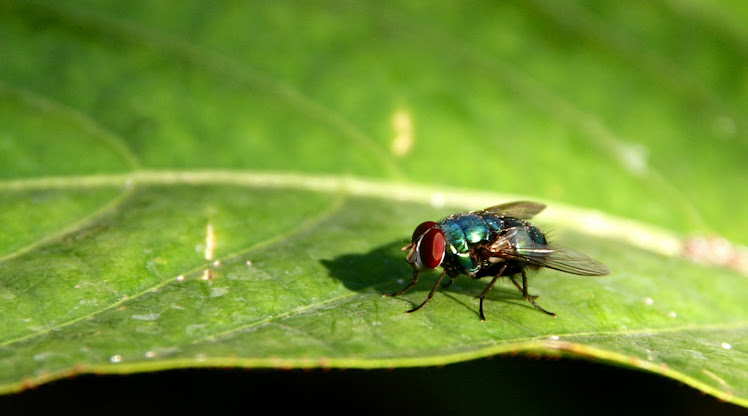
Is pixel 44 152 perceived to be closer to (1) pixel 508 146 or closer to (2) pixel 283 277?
(2) pixel 283 277

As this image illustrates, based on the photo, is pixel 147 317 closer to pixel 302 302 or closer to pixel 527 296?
pixel 302 302

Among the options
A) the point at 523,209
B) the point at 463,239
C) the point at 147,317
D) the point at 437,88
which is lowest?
the point at 147,317

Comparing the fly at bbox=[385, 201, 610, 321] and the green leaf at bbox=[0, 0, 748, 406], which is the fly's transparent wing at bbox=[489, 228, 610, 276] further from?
the green leaf at bbox=[0, 0, 748, 406]

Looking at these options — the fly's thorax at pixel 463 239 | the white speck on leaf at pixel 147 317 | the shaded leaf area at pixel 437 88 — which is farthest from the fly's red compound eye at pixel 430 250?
the white speck on leaf at pixel 147 317

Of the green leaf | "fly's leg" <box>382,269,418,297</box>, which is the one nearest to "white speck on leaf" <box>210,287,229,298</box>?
the green leaf

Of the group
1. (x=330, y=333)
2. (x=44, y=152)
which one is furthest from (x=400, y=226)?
(x=44, y=152)

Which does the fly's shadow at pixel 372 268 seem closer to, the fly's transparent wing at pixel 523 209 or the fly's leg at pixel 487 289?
the fly's leg at pixel 487 289

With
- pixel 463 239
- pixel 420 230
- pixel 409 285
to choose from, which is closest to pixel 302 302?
pixel 409 285
